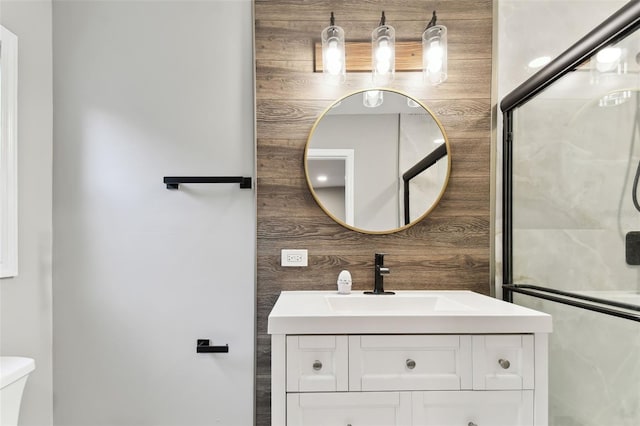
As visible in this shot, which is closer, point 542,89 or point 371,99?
point 542,89

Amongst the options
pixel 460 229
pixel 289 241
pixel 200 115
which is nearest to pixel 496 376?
pixel 460 229

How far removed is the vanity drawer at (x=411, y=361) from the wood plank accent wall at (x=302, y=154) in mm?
569

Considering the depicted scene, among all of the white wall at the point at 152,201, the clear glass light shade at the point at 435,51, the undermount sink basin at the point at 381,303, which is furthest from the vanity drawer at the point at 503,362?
the clear glass light shade at the point at 435,51

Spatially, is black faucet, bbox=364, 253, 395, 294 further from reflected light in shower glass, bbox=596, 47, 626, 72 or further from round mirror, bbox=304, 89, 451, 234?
reflected light in shower glass, bbox=596, 47, 626, 72

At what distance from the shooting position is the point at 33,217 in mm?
1726

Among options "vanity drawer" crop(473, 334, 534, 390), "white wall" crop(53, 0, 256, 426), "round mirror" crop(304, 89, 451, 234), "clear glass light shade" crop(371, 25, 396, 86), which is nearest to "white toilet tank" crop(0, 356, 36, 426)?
"white wall" crop(53, 0, 256, 426)

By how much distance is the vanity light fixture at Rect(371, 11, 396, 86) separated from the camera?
1.72m

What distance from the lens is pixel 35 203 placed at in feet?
5.69

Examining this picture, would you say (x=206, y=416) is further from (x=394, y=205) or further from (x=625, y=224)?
(x=625, y=224)

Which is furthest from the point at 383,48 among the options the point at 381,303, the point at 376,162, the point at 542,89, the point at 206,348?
the point at 206,348

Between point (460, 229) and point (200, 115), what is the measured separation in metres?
1.31

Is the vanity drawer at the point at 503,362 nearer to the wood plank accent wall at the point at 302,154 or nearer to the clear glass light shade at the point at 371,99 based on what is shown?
the wood plank accent wall at the point at 302,154

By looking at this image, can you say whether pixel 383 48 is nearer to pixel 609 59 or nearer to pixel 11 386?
pixel 609 59

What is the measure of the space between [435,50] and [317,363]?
1.38m
